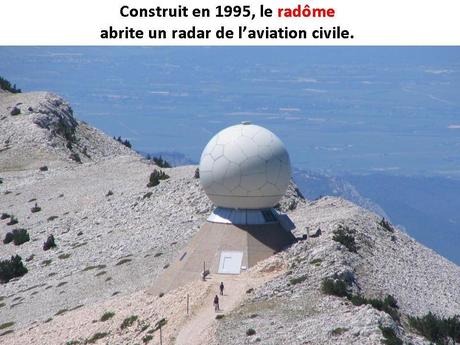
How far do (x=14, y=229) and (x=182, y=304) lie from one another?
3191 centimetres

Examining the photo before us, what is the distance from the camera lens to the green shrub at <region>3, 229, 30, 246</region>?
7775cm

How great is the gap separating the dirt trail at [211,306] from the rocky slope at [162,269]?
0.13 m

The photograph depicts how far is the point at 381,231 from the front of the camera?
215ft

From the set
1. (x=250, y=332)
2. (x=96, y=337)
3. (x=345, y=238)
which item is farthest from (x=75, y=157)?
(x=250, y=332)

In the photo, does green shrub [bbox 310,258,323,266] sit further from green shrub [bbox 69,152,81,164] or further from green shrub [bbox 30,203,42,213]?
green shrub [bbox 69,152,81,164]

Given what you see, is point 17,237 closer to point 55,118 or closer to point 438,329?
point 55,118

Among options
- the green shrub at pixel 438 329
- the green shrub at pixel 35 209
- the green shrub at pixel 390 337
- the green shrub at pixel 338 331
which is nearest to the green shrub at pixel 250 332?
the green shrub at pixel 338 331

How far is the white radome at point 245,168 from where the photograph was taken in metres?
55.0

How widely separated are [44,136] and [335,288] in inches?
2373

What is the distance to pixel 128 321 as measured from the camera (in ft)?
168

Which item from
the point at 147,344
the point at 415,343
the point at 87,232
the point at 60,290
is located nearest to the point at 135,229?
the point at 87,232

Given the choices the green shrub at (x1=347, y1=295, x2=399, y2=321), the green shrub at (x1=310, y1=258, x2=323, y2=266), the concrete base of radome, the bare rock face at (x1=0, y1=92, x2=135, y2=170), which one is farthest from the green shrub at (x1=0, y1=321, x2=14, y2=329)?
the bare rock face at (x1=0, y1=92, x2=135, y2=170)

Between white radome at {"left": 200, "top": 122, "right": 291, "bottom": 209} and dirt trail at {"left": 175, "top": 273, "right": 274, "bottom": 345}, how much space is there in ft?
12.9

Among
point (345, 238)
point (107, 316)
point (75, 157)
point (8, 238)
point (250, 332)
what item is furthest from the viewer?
point (75, 157)
